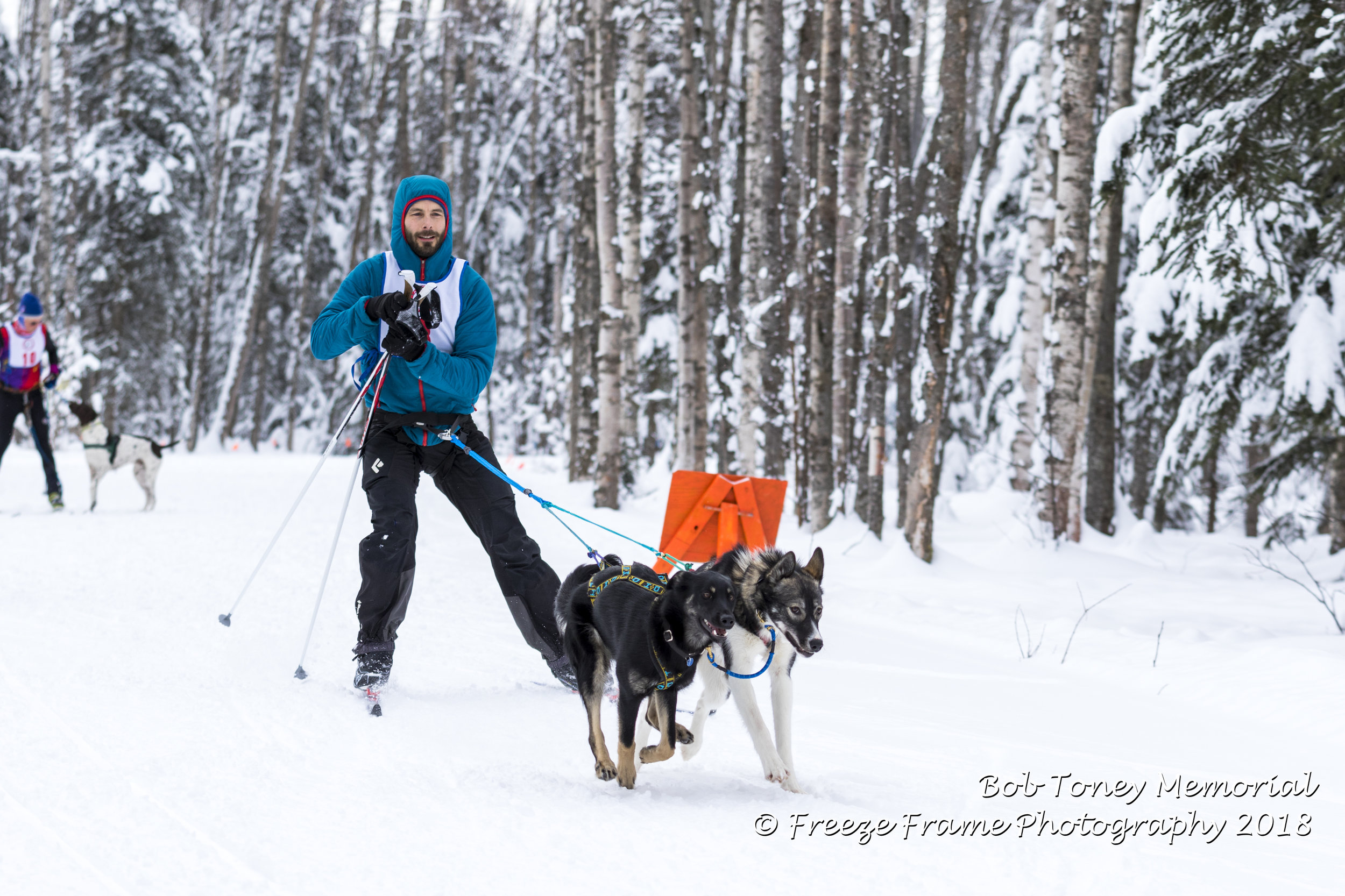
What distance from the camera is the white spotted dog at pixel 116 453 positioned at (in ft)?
40.4

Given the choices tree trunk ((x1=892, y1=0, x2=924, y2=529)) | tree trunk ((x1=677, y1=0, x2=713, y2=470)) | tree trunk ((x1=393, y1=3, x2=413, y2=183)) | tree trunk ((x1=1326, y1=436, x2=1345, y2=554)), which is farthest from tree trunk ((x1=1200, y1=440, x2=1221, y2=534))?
tree trunk ((x1=393, y1=3, x2=413, y2=183))

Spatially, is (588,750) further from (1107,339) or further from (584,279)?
(584,279)

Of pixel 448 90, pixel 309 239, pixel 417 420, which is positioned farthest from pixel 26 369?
pixel 309 239

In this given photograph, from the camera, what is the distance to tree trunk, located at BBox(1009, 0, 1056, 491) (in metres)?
14.7

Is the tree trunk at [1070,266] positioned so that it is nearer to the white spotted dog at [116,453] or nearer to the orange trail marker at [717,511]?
the orange trail marker at [717,511]

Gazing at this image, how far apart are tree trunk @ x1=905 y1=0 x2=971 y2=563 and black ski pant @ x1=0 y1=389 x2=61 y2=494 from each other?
31.4 ft

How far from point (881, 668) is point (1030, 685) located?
2.80 ft

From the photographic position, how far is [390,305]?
14.4 feet

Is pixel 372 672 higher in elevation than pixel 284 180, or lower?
lower

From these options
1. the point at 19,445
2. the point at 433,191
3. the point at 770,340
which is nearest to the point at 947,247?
the point at 770,340

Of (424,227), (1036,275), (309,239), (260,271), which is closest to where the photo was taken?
(424,227)

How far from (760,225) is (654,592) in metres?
10.2

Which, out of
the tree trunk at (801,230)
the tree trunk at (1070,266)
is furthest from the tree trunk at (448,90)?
the tree trunk at (1070,266)

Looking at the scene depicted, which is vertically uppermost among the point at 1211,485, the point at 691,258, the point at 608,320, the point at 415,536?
the point at 691,258
